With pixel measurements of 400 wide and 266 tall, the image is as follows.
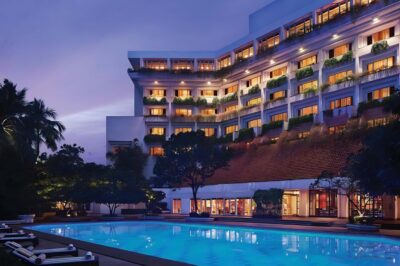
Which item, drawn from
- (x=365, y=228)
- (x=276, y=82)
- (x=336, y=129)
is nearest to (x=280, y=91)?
(x=276, y=82)

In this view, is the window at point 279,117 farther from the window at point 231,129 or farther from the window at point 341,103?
the window at point 231,129

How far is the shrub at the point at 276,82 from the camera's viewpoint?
171 feet

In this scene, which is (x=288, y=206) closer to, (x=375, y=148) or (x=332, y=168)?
(x=332, y=168)

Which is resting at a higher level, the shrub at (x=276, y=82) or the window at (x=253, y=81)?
the window at (x=253, y=81)

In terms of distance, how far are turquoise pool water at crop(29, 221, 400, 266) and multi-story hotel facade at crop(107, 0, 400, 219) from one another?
37.2 ft

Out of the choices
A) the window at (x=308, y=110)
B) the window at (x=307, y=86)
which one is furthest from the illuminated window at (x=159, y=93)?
the window at (x=308, y=110)

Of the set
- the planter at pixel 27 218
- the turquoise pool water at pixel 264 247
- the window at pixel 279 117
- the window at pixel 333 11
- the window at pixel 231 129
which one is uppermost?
the window at pixel 333 11

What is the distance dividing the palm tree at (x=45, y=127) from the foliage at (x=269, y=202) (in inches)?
793

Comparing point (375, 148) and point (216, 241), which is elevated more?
Result: point (375, 148)

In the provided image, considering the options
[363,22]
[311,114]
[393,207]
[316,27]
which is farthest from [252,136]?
[393,207]

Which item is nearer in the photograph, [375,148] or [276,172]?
[375,148]

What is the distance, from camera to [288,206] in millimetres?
40562

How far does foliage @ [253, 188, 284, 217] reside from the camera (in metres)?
37.1

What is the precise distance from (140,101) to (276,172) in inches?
1215
